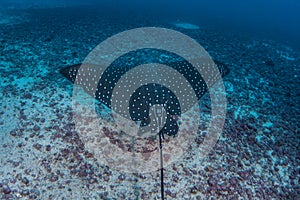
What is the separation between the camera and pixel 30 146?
364cm

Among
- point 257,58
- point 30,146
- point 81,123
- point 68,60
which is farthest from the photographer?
point 257,58

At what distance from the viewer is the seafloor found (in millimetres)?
3195

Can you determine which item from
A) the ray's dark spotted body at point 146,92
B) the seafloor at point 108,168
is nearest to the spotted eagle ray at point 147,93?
the ray's dark spotted body at point 146,92

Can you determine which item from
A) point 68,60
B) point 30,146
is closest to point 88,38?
point 68,60

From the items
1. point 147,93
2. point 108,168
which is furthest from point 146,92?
point 108,168

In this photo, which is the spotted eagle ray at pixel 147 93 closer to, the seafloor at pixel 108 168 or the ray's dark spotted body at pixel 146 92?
the ray's dark spotted body at pixel 146 92

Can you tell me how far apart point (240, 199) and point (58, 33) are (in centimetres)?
918

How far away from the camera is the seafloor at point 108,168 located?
3.20 m

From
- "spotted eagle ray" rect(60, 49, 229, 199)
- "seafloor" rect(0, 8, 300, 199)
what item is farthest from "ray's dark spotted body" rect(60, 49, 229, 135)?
"seafloor" rect(0, 8, 300, 199)

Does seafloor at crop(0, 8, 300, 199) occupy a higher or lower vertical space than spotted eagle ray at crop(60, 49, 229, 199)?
lower

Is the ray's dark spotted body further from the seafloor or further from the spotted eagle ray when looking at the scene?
the seafloor

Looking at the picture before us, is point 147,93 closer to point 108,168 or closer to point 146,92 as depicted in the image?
point 146,92

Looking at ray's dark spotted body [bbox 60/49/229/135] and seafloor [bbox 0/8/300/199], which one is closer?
seafloor [bbox 0/8/300/199]

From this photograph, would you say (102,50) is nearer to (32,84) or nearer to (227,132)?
(32,84)
